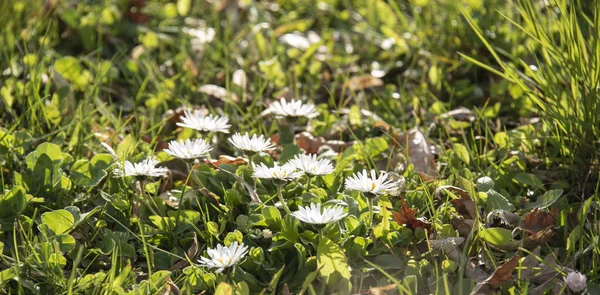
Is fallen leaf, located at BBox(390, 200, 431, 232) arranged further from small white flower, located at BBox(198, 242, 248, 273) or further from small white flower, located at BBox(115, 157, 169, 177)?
small white flower, located at BBox(115, 157, 169, 177)

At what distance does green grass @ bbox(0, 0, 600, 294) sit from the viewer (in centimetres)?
173

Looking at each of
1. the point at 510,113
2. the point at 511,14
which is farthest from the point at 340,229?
the point at 511,14

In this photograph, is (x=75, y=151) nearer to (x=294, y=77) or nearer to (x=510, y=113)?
(x=294, y=77)

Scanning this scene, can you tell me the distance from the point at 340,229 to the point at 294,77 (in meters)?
1.20

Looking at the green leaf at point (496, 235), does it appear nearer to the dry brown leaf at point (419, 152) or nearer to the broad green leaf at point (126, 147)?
the dry brown leaf at point (419, 152)

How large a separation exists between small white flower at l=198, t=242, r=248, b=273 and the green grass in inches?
2.0

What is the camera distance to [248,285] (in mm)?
1700

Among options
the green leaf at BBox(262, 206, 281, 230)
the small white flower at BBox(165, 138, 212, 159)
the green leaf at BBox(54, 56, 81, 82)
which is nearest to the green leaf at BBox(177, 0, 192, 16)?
the green leaf at BBox(54, 56, 81, 82)

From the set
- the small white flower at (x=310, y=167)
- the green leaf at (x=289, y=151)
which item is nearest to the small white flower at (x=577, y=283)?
the small white flower at (x=310, y=167)

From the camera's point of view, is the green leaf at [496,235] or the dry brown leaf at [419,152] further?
the dry brown leaf at [419,152]

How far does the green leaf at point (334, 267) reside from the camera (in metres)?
1.65

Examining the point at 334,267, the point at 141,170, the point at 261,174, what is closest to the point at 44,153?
the point at 141,170

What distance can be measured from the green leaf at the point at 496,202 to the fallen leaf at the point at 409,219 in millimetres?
198

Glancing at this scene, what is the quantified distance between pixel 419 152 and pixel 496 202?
378 mm
